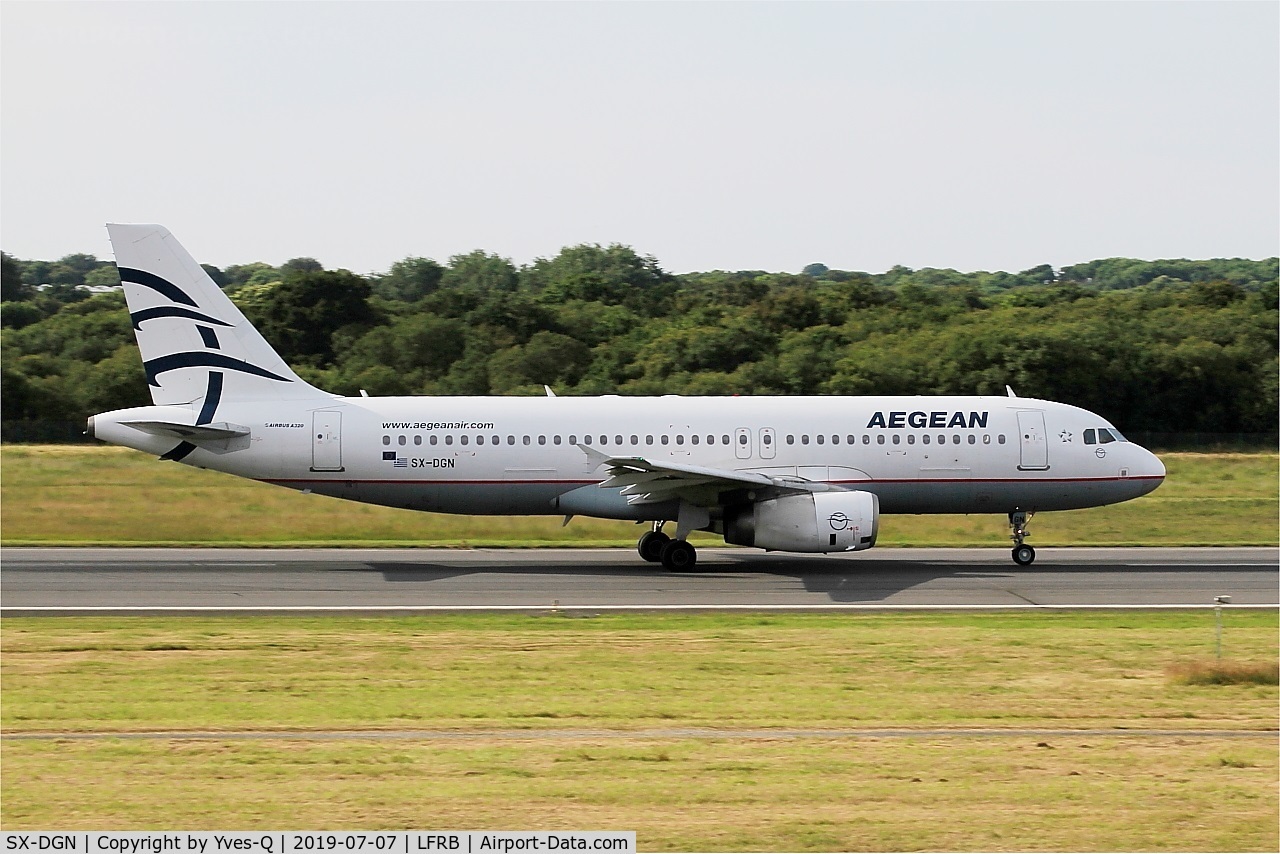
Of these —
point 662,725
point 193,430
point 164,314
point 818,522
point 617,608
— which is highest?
point 164,314

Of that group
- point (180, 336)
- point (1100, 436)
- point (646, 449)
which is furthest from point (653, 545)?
point (180, 336)

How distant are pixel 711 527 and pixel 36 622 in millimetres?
→ 12338

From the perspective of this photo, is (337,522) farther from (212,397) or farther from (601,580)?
(601,580)

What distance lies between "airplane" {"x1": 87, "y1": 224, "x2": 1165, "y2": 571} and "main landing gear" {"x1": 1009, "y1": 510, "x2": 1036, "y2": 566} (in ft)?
0.11

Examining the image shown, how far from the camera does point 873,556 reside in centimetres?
2975

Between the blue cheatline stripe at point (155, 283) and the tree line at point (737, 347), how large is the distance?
25.4m

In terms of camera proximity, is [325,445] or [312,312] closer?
[325,445]

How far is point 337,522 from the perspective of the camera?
33500mm

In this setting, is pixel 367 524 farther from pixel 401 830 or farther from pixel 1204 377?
pixel 1204 377

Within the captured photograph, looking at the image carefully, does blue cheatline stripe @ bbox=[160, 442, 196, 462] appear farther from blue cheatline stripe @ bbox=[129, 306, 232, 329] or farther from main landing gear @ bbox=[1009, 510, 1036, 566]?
main landing gear @ bbox=[1009, 510, 1036, 566]

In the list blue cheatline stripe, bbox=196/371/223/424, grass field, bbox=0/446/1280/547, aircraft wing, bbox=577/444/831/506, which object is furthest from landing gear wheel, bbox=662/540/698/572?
blue cheatline stripe, bbox=196/371/223/424

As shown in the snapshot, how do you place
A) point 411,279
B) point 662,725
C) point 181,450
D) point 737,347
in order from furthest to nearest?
1. point 411,279
2. point 737,347
3. point 181,450
4. point 662,725

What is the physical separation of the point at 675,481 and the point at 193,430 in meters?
9.16

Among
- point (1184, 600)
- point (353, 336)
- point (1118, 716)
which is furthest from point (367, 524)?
point (353, 336)
